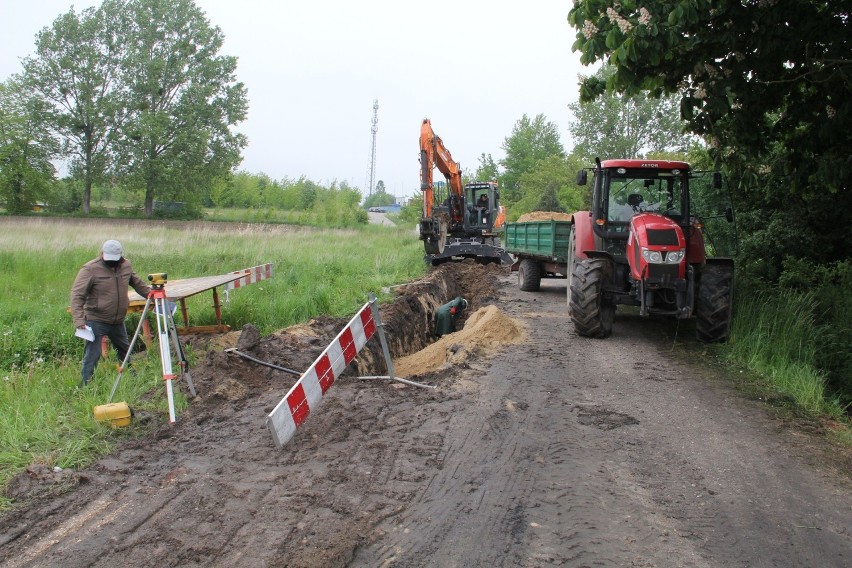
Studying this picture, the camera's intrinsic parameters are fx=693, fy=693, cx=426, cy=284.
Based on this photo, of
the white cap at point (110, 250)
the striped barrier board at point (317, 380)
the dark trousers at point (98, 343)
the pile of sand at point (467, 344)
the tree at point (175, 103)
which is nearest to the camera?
the striped barrier board at point (317, 380)

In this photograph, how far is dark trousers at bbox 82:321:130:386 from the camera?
7562 mm

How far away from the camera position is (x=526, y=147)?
61562mm

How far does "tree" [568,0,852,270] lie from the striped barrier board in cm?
377

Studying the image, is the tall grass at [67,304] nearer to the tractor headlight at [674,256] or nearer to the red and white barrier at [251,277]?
the red and white barrier at [251,277]

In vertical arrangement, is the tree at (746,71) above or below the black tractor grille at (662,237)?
above

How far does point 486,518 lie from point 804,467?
2.60m

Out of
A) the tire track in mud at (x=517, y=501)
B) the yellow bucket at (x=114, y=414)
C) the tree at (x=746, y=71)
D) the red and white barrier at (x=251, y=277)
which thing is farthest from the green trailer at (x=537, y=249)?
the yellow bucket at (x=114, y=414)

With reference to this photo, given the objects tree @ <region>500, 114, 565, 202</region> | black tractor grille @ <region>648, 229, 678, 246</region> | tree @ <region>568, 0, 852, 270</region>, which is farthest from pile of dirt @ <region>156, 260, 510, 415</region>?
tree @ <region>500, 114, 565, 202</region>

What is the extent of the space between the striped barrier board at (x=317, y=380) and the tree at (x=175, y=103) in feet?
150

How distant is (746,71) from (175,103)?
49112 mm

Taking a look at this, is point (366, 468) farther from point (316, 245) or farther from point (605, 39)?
point (316, 245)

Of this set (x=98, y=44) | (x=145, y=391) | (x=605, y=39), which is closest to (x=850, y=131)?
(x=605, y=39)

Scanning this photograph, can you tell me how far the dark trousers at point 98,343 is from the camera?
7.56 meters

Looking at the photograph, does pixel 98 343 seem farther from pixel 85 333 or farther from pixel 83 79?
pixel 83 79
